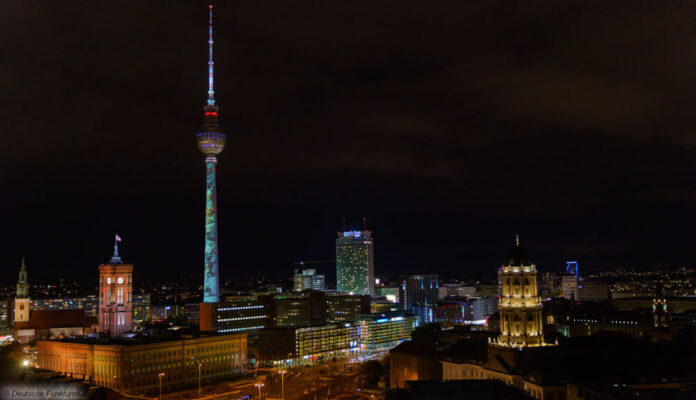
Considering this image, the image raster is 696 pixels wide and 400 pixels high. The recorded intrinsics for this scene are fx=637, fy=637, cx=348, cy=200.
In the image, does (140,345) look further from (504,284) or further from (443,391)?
(443,391)

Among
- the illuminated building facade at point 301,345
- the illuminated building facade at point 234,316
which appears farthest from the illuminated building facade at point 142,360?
the illuminated building facade at point 234,316

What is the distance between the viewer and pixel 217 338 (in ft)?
408

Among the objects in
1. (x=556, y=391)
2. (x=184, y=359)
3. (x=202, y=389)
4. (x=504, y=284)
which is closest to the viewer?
(x=556, y=391)

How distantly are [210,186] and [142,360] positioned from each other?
265 ft

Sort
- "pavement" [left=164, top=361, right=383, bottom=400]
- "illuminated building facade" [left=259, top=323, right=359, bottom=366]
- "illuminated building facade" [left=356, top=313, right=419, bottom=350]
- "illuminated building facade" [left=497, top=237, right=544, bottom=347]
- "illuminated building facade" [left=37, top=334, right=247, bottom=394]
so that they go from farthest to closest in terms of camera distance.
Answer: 1. "illuminated building facade" [left=356, top=313, right=419, bottom=350]
2. "illuminated building facade" [left=259, top=323, right=359, bottom=366]
3. "illuminated building facade" [left=37, top=334, right=247, bottom=394]
4. "pavement" [left=164, top=361, right=383, bottom=400]
5. "illuminated building facade" [left=497, top=237, right=544, bottom=347]

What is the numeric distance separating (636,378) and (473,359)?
24.7 metres

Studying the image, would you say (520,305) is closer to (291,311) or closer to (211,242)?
(291,311)

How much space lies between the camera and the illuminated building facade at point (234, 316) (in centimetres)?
15800

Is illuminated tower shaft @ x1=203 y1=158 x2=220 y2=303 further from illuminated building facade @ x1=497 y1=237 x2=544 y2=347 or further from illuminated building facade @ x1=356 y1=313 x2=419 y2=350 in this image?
illuminated building facade @ x1=497 y1=237 x2=544 y2=347

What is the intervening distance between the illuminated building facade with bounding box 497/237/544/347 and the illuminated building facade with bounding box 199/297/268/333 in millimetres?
90820

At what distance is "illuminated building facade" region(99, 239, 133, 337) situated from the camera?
16062cm

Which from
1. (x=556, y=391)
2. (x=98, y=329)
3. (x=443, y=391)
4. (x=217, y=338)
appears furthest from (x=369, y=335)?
(x=443, y=391)

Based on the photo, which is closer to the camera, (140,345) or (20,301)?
(140,345)

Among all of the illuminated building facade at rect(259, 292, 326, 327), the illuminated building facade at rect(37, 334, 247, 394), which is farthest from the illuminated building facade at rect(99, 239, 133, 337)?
the illuminated building facade at rect(37, 334, 247, 394)
